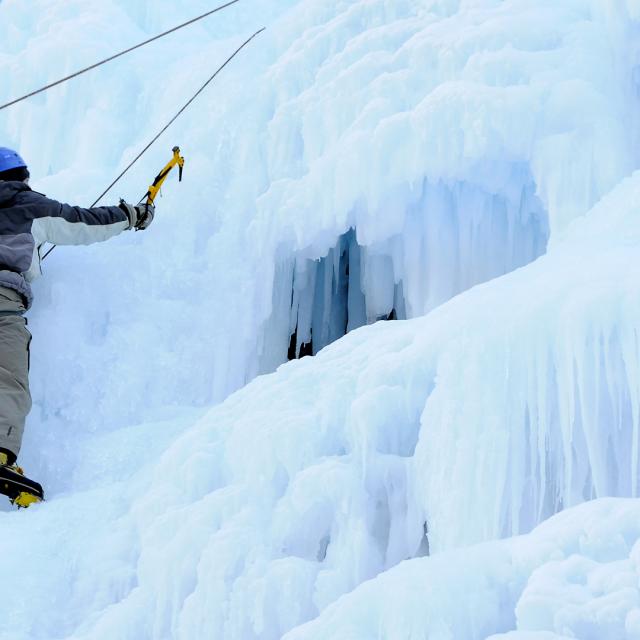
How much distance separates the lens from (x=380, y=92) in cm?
451

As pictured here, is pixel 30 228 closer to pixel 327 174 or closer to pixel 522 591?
pixel 327 174

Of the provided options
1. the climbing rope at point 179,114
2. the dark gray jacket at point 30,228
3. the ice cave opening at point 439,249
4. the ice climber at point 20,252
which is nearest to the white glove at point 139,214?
the ice climber at point 20,252

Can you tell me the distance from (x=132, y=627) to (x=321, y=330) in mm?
2756

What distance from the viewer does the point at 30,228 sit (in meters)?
4.03

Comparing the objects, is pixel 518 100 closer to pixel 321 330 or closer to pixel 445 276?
pixel 445 276

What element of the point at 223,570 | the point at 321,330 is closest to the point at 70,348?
the point at 321,330

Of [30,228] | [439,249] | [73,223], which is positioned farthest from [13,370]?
[439,249]

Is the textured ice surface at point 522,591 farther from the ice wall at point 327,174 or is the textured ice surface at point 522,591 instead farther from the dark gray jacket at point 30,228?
the dark gray jacket at point 30,228

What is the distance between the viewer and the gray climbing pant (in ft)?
11.2

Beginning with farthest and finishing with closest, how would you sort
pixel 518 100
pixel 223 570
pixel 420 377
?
pixel 518 100 → pixel 420 377 → pixel 223 570

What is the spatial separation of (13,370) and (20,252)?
0.60m

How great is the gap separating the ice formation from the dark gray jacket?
30cm

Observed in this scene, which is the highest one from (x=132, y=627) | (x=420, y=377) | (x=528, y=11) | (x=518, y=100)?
(x=528, y=11)

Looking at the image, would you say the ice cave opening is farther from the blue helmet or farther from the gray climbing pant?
the blue helmet
